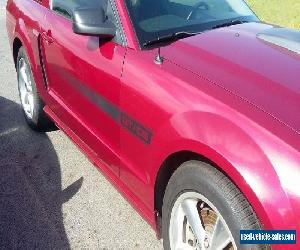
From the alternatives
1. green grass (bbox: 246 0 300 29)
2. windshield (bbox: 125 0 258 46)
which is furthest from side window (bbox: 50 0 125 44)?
green grass (bbox: 246 0 300 29)

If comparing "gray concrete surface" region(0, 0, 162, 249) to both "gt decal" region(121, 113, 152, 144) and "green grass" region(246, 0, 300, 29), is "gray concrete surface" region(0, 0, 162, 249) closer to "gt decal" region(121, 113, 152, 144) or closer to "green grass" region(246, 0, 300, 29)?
"gt decal" region(121, 113, 152, 144)

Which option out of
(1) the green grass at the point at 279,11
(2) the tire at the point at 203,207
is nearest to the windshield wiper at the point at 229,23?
(2) the tire at the point at 203,207

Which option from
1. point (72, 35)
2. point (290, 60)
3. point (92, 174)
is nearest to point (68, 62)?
point (72, 35)

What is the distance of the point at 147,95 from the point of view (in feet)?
7.73

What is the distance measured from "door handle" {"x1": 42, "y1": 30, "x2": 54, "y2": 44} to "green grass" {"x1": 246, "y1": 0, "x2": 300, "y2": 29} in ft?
24.7

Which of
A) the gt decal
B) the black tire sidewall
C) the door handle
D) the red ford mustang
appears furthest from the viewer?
the black tire sidewall

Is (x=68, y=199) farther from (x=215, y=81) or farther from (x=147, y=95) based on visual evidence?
(x=215, y=81)

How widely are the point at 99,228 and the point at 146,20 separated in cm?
149

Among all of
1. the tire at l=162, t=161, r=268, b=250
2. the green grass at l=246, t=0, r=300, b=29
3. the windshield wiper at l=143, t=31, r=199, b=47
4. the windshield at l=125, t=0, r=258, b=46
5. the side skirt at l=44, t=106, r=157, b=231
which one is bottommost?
the green grass at l=246, t=0, r=300, b=29

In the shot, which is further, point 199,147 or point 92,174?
point 92,174

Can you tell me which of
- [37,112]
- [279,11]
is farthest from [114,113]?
[279,11]

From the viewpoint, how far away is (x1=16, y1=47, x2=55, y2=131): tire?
4.24 meters

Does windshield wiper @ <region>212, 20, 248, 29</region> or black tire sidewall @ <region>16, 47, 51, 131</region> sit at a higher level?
windshield wiper @ <region>212, 20, 248, 29</region>

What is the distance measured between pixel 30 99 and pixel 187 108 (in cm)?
276
